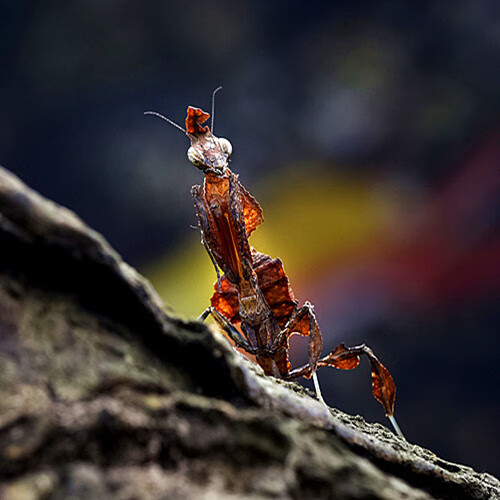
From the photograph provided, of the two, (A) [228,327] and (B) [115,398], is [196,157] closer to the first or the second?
(A) [228,327]

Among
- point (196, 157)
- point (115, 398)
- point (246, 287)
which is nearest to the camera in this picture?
point (115, 398)

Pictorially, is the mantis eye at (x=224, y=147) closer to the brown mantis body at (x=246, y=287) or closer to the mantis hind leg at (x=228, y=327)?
the brown mantis body at (x=246, y=287)

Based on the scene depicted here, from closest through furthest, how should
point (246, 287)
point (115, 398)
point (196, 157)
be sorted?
point (115, 398)
point (196, 157)
point (246, 287)

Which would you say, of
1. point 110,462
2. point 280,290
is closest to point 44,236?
point 110,462

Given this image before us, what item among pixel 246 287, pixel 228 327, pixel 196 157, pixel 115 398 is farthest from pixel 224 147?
pixel 115 398

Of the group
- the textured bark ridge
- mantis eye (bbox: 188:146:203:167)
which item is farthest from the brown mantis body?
the textured bark ridge
